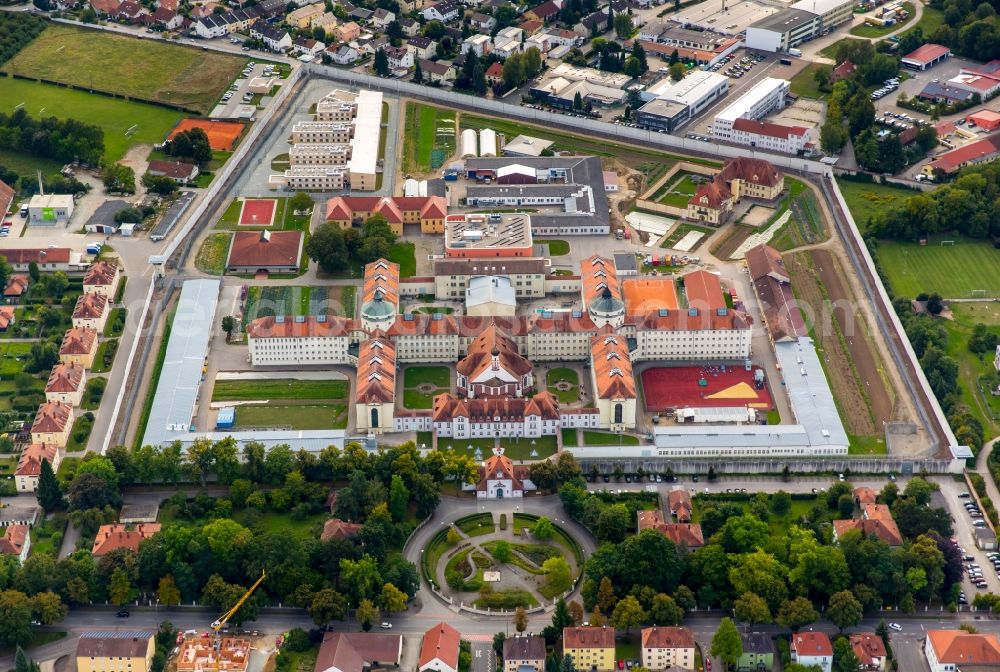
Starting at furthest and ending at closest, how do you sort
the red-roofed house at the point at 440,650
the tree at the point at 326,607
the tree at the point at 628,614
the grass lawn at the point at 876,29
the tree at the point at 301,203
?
the grass lawn at the point at 876,29 < the tree at the point at 301,203 < the tree at the point at 326,607 < the tree at the point at 628,614 < the red-roofed house at the point at 440,650

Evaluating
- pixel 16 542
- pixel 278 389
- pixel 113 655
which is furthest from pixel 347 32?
pixel 113 655

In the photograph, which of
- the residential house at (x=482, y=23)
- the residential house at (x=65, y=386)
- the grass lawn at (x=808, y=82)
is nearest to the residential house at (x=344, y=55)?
the residential house at (x=482, y=23)

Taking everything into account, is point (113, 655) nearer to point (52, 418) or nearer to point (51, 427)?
point (51, 427)

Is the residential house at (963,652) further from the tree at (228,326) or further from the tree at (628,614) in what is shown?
the tree at (228,326)

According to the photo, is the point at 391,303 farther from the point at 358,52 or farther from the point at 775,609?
the point at 358,52

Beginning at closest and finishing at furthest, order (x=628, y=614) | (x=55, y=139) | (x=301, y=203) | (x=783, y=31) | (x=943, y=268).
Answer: (x=628, y=614), (x=943, y=268), (x=301, y=203), (x=55, y=139), (x=783, y=31)

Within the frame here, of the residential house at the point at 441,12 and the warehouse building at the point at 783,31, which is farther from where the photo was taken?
the residential house at the point at 441,12

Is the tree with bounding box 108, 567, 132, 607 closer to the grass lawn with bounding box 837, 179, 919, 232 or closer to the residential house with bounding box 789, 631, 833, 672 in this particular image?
the residential house with bounding box 789, 631, 833, 672
